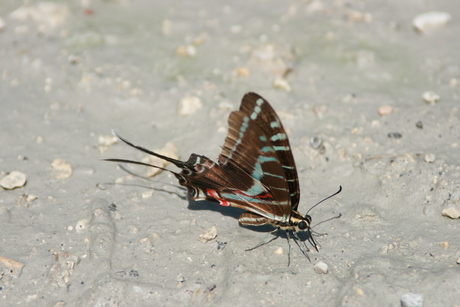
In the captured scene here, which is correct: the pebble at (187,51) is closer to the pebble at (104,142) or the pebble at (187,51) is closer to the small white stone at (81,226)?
the pebble at (104,142)

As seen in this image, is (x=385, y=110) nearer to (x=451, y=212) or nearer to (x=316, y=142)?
(x=316, y=142)

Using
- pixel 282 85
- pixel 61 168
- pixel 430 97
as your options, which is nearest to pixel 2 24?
pixel 61 168

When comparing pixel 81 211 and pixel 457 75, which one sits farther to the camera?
pixel 457 75

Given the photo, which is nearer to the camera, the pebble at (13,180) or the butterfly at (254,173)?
the butterfly at (254,173)

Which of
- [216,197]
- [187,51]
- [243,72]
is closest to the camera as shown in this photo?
[216,197]

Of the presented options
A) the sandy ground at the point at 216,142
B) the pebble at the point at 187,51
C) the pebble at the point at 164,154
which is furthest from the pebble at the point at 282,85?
the pebble at the point at 164,154

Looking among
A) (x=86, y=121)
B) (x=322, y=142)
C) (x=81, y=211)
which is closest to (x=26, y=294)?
(x=81, y=211)

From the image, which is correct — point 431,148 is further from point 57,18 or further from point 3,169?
point 57,18
